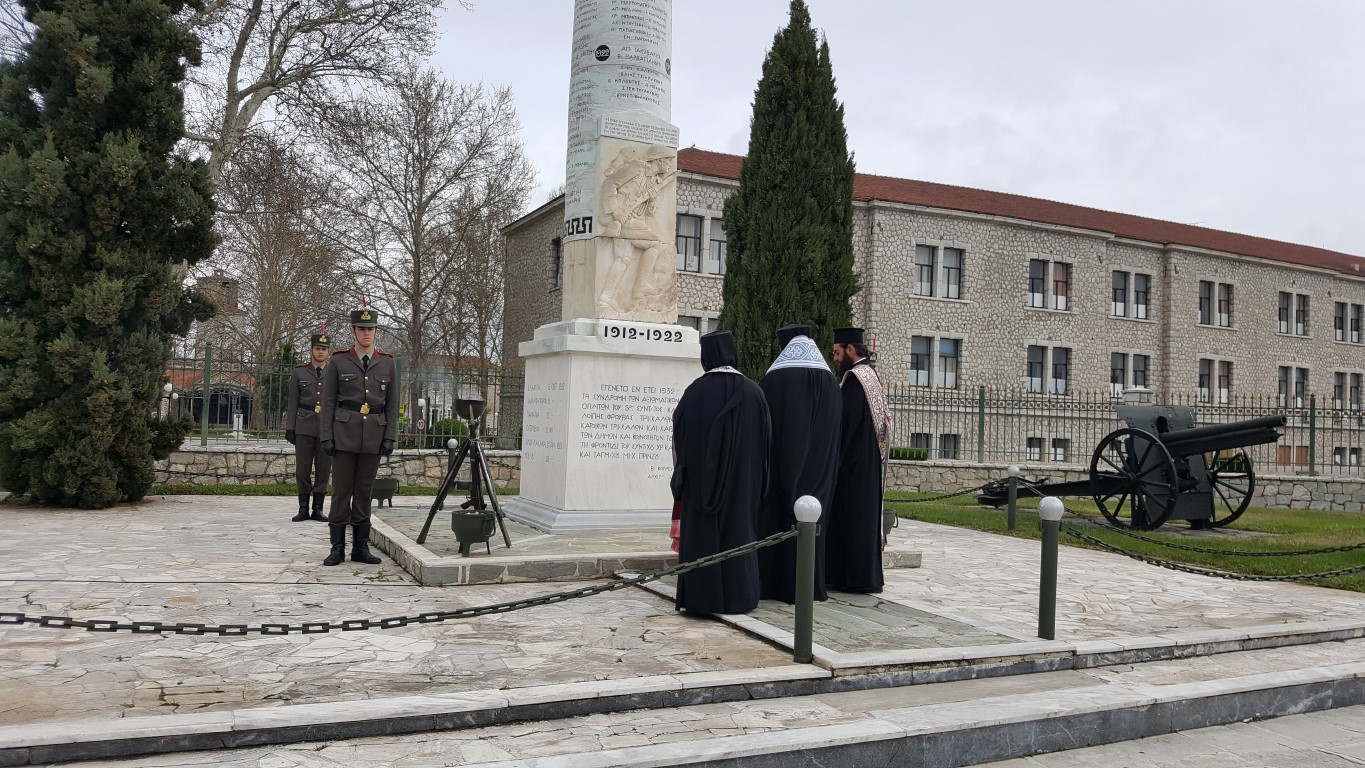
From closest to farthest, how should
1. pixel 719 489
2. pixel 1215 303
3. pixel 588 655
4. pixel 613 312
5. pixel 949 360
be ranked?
1. pixel 588 655
2. pixel 719 489
3. pixel 613 312
4. pixel 949 360
5. pixel 1215 303

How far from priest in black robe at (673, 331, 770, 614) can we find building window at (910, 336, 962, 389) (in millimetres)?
27201

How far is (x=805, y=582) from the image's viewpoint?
16.6 ft

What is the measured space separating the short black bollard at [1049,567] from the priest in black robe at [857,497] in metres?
1.59

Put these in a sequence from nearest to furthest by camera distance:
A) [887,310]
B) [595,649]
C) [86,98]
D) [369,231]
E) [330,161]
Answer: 1. [595,649]
2. [86,98]
3. [330,161]
4. [369,231]
5. [887,310]

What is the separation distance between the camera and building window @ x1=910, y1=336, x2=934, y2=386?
108 feet

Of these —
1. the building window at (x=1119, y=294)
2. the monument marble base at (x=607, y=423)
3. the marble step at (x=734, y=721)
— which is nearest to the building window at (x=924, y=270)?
the building window at (x=1119, y=294)

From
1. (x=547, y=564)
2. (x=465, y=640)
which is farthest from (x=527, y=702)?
(x=547, y=564)

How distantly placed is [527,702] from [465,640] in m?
1.39

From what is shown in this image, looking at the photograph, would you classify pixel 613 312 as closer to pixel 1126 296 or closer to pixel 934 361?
pixel 934 361

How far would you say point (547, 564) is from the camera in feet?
24.5

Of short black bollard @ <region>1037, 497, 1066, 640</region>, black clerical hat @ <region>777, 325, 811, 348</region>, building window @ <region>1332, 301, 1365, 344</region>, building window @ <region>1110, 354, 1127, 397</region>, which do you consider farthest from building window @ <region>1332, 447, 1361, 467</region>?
black clerical hat @ <region>777, 325, 811, 348</region>

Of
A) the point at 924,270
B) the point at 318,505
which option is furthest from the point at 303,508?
the point at 924,270

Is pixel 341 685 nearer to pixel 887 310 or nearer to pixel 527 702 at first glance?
pixel 527 702

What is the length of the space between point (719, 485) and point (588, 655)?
1514 millimetres
